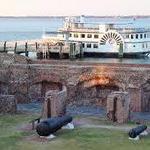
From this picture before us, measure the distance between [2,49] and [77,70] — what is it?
3048 centimetres

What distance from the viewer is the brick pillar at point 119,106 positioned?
90.8ft

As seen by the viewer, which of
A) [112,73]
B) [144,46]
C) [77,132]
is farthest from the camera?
[144,46]

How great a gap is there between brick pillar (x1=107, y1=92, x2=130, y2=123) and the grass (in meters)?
2.09

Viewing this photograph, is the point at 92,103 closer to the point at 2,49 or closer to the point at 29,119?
the point at 29,119

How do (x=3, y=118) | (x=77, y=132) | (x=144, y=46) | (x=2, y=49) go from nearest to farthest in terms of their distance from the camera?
1. (x=77, y=132)
2. (x=3, y=118)
3. (x=2, y=49)
4. (x=144, y=46)

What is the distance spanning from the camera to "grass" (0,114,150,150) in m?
22.9

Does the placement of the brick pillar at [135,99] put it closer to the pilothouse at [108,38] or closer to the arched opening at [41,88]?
the arched opening at [41,88]

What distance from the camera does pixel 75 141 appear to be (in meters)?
23.6

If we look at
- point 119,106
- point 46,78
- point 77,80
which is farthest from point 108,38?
point 119,106

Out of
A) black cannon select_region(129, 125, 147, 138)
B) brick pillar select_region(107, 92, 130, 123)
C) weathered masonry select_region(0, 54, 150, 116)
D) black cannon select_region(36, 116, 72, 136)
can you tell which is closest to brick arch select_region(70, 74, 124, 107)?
weathered masonry select_region(0, 54, 150, 116)

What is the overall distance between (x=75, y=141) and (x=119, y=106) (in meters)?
4.89

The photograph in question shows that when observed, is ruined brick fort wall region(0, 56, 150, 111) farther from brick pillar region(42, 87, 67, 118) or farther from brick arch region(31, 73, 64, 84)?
brick pillar region(42, 87, 67, 118)

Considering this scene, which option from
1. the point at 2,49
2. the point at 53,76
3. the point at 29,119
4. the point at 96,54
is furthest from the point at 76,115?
the point at 96,54

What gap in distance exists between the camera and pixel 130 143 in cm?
2348
